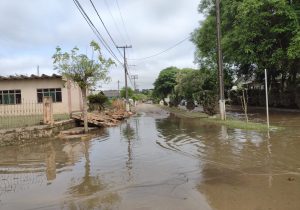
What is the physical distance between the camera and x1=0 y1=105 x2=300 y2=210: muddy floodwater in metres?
7.06

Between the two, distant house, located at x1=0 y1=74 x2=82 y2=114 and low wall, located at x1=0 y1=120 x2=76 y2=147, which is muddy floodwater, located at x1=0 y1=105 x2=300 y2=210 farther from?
distant house, located at x1=0 y1=74 x2=82 y2=114

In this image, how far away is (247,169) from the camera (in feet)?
30.9

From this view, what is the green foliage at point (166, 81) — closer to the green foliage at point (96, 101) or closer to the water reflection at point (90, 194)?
the green foliage at point (96, 101)

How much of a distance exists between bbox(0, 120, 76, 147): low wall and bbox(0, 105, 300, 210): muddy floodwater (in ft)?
4.73

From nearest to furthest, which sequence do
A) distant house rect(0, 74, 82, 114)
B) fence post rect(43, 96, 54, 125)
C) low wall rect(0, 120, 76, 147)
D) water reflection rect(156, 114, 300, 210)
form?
water reflection rect(156, 114, 300, 210), low wall rect(0, 120, 76, 147), fence post rect(43, 96, 54, 125), distant house rect(0, 74, 82, 114)

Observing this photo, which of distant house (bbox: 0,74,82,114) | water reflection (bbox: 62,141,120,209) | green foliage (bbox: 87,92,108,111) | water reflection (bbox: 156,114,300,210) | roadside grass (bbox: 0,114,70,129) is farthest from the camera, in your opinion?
green foliage (bbox: 87,92,108,111)

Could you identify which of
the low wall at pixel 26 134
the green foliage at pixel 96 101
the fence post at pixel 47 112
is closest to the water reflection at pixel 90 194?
the low wall at pixel 26 134

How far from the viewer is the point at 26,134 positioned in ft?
57.2

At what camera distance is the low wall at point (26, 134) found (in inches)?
645

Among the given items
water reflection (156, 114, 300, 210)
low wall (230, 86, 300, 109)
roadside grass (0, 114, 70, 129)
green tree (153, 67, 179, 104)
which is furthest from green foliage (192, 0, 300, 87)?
green tree (153, 67, 179, 104)

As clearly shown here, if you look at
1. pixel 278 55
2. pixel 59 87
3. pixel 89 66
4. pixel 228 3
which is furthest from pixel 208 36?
pixel 89 66

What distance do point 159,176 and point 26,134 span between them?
33.0 ft

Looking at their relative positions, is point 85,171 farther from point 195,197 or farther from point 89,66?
point 89,66

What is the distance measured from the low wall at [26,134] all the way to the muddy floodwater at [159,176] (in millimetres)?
1441
